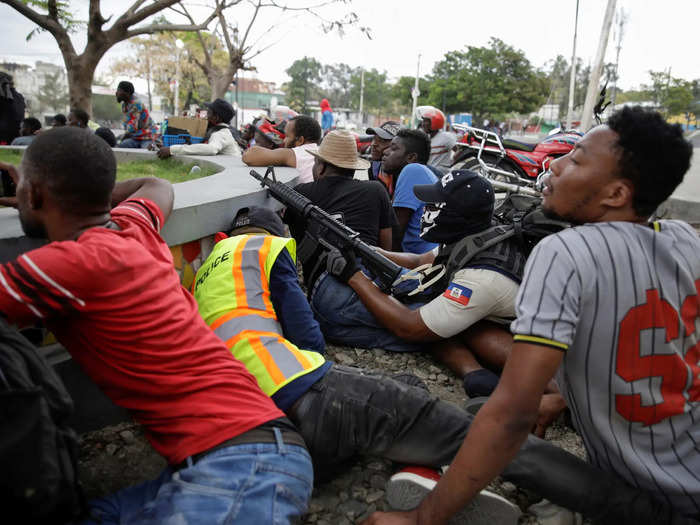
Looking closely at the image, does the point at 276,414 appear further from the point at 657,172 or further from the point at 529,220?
the point at 529,220

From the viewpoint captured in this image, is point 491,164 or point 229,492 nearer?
point 229,492

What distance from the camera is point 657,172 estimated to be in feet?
4.72

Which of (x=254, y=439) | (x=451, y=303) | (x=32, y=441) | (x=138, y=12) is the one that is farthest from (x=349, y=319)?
(x=138, y=12)

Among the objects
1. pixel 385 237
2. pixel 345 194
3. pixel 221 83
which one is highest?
pixel 221 83

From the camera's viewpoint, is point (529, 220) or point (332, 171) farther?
point (332, 171)

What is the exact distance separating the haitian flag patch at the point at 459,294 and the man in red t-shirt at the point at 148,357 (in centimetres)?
139

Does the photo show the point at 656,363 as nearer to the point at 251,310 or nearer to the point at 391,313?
the point at 251,310

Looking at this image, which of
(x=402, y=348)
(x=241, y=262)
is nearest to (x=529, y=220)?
(x=402, y=348)

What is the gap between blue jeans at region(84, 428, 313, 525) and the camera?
1338mm

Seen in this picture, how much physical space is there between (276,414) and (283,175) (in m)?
3.05

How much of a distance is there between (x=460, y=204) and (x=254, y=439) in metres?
1.89

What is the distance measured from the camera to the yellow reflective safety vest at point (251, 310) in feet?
6.28

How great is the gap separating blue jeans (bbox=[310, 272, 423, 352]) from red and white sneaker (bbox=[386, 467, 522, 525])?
1382 mm

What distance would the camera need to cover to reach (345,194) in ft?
12.3
